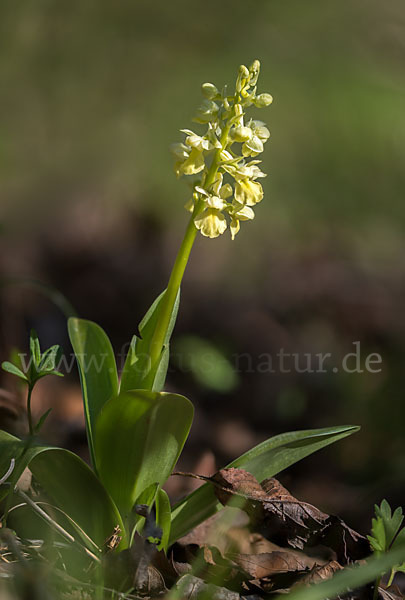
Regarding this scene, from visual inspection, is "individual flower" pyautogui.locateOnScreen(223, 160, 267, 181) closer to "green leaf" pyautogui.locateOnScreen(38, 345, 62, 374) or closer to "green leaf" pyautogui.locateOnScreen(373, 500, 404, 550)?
"green leaf" pyautogui.locateOnScreen(38, 345, 62, 374)

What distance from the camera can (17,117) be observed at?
4062 millimetres

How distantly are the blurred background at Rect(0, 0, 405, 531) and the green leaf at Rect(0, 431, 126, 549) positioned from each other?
3.77 ft

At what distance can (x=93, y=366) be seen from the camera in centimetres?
126

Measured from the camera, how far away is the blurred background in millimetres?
2629

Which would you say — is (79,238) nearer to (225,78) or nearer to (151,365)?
(225,78)

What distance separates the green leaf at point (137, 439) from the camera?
105cm

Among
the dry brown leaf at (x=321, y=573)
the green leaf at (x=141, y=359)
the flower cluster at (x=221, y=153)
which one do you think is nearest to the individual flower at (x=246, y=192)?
the flower cluster at (x=221, y=153)

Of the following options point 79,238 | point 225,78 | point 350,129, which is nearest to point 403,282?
point 350,129

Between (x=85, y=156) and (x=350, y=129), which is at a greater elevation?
(x=350, y=129)

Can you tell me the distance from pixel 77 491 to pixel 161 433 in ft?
0.69

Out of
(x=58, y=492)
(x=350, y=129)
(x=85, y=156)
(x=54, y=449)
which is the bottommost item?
(x=58, y=492)

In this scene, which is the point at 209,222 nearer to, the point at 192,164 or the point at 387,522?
the point at 192,164

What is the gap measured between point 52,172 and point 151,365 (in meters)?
3.42

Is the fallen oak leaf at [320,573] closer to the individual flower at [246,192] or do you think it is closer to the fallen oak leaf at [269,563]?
the fallen oak leaf at [269,563]
